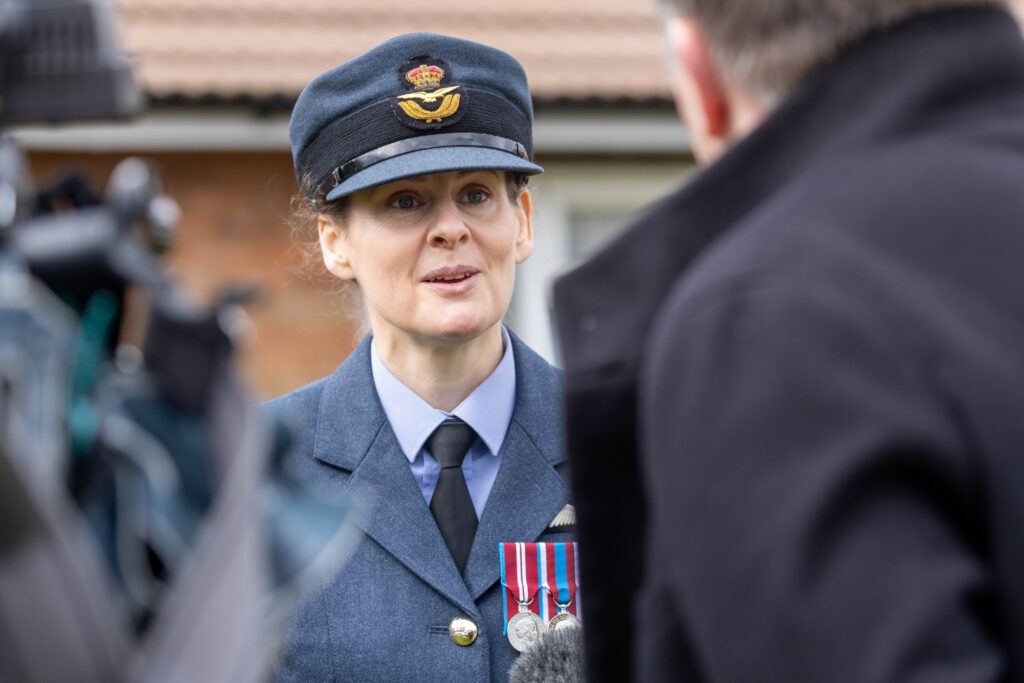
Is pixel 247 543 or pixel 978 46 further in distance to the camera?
pixel 978 46

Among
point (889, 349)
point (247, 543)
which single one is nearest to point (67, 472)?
point (247, 543)

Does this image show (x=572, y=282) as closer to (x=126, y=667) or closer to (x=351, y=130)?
(x=126, y=667)

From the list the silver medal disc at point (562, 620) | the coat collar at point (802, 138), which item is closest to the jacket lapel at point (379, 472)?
the silver medal disc at point (562, 620)

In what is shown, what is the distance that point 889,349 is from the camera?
98 cm

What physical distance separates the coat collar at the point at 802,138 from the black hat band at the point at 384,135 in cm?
134

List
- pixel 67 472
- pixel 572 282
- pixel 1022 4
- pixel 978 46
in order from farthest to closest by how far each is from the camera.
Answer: pixel 1022 4, pixel 572 282, pixel 978 46, pixel 67 472

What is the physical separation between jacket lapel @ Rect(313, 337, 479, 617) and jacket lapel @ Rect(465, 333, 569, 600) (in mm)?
70

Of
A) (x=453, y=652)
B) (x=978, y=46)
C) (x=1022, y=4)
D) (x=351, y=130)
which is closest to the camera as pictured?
(x=978, y=46)

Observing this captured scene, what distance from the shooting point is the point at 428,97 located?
2.53 m

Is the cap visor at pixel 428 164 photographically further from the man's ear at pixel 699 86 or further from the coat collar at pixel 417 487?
the man's ear at pixel 699 86

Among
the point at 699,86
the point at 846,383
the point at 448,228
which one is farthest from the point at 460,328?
the point at 846,383

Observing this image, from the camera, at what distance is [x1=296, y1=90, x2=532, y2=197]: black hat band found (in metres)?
2.53

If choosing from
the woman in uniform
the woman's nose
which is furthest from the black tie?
the woman's nose

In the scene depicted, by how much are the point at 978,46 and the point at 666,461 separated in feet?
1.66
